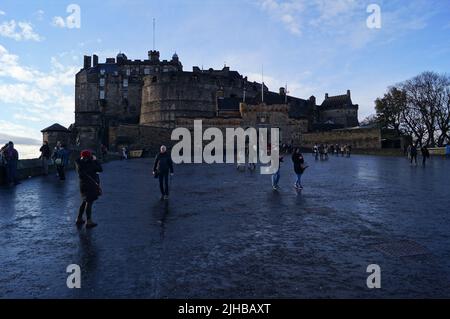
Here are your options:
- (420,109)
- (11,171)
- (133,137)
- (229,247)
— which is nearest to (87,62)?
(133,137)

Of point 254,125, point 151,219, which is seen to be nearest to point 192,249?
point 151,219

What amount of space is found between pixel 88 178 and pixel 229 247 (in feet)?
10.7

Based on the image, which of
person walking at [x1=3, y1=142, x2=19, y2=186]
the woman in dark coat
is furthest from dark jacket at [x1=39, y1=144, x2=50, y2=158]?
the woman in dark coat

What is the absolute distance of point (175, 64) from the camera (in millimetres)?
81812

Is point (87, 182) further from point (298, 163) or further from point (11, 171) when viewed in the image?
point (11, 171)

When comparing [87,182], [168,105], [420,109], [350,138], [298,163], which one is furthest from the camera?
[168,105]

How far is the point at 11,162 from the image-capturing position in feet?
44.3

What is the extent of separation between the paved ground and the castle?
147ft

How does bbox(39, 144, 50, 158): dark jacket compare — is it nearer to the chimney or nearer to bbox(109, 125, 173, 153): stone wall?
bbox(109, 125, 173, 153): stone wall

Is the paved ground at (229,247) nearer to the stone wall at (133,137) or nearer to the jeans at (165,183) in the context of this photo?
the jeans at (165,183)

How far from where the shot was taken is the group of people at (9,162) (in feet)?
43.7

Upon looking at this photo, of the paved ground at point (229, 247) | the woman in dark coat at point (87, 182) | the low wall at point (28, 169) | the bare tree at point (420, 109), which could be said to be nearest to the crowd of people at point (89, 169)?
the woman in dark coat at point (87, 182)

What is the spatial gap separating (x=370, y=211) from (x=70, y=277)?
628 cm
